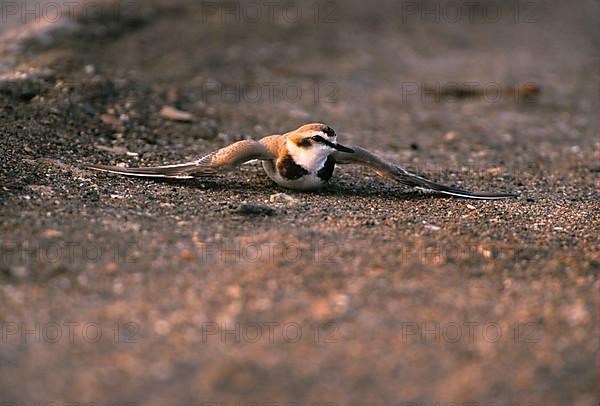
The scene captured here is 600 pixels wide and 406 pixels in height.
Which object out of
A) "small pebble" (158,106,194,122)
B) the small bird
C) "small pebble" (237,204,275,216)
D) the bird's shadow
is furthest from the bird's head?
"small pebble" (158,106,194,122)

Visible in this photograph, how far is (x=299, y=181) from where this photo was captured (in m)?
5.39

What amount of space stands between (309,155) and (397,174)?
682mm

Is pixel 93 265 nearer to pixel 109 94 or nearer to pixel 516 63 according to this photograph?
pixel 109 94

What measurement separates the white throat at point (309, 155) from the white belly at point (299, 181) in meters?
0.06

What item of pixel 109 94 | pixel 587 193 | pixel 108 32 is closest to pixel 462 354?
pixel 587 193

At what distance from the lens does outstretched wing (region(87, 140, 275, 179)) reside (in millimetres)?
5352

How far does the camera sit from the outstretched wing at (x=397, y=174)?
18.1ft

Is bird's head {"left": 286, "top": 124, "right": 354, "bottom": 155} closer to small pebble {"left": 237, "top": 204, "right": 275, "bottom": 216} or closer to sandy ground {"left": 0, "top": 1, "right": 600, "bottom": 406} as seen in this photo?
sandy ground {"left": 0, "top": 1, "right": 600, "bottom": 406}

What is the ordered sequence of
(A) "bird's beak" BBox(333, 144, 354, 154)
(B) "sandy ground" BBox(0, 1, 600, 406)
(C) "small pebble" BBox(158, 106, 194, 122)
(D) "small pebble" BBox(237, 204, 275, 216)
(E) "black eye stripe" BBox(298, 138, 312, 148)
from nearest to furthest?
(B) "sandy ground" BBox(0, 1, 600, 406)
(D) "small pebble" BBox(237, 204, 275, 216)
(E) "black eye stripe" BBox(298, 138, 312, 148)
(A) "bird's beak" BBox(333, 144, 354, 154)
(C) "small pebble" BBox(158, 106, 194, 122)

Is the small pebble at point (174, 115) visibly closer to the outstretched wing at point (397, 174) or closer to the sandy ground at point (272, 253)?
the sandy ground at point (272, 253)

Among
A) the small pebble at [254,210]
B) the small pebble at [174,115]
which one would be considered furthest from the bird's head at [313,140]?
the small pebble at [174,115]

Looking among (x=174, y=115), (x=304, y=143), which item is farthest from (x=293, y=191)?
(x=174, y=115)

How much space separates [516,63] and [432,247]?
24.5 feet

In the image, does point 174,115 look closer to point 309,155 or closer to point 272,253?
point 309,155
